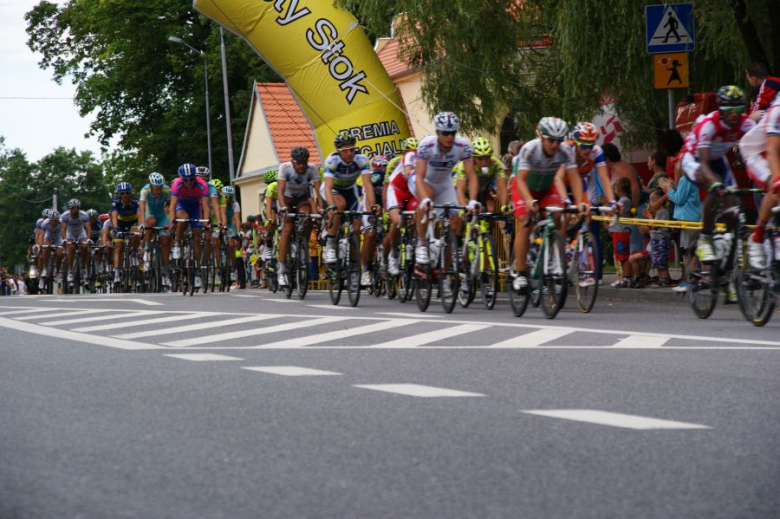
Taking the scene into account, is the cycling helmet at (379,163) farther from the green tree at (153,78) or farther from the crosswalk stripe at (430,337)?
the green tree at (153,78)

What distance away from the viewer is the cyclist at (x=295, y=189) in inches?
719

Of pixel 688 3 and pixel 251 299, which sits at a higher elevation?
pixel 688 3

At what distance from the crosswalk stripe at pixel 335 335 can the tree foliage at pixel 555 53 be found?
6.08 meters

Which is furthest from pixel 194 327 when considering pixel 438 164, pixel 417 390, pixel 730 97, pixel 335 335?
pixel 417 390

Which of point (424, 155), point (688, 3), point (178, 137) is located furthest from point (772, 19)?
A: point (178, 137)

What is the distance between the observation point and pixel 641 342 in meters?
10.8

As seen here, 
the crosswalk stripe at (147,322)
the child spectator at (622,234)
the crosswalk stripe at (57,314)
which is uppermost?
the child spectator at (622,234)

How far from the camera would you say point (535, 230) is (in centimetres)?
1376

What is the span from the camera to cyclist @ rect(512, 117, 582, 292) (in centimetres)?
1368

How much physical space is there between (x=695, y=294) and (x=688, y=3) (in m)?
4.58

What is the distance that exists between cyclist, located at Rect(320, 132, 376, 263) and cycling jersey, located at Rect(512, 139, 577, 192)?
3.68 meters

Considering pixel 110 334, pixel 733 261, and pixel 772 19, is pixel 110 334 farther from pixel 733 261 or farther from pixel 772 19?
pixel 772 19

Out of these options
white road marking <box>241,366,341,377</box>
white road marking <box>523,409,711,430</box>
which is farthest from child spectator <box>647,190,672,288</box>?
white road marking <box>523,409,711,430</box>

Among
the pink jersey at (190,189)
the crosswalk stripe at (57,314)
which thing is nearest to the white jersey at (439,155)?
the crosswalk stripe at (57,314)
